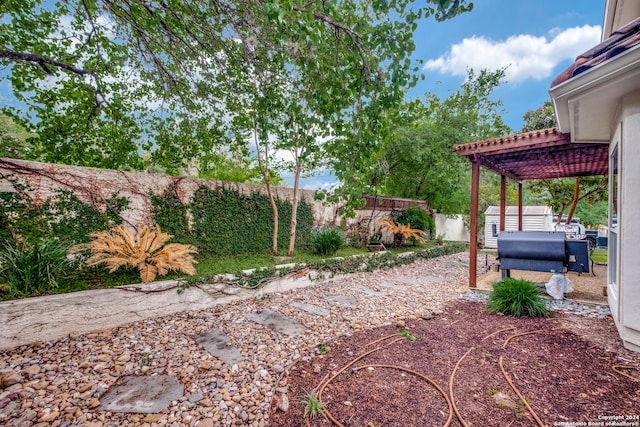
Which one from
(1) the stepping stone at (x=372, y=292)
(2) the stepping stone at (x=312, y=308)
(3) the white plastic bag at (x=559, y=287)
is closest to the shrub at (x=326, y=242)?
(1) the stepping stone at (x=372, y=292)

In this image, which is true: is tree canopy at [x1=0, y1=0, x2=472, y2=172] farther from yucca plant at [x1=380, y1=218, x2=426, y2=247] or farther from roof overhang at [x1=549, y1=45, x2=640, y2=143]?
yucca plant at [x1=380, y1=218, x2=426, y2=247]

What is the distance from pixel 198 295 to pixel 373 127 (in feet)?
10.2

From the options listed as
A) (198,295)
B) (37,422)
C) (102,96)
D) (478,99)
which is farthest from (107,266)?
(478,99)

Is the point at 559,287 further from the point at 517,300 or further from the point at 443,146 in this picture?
the point at 443,146

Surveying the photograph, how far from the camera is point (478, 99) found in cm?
1005

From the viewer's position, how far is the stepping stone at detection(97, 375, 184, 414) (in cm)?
179

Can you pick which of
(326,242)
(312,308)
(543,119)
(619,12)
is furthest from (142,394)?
(543,119)

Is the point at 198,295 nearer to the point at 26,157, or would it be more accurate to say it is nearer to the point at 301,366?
the point at 301,366

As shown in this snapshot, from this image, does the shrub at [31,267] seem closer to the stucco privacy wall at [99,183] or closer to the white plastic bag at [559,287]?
the stucco privacy wall at [99,183]

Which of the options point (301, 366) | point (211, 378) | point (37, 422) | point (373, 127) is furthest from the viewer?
point (373, 127)

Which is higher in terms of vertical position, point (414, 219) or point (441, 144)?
point (441, 144)

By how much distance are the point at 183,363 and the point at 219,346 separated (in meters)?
0.37

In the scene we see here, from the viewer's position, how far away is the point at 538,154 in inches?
202

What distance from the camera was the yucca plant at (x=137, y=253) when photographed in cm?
334
